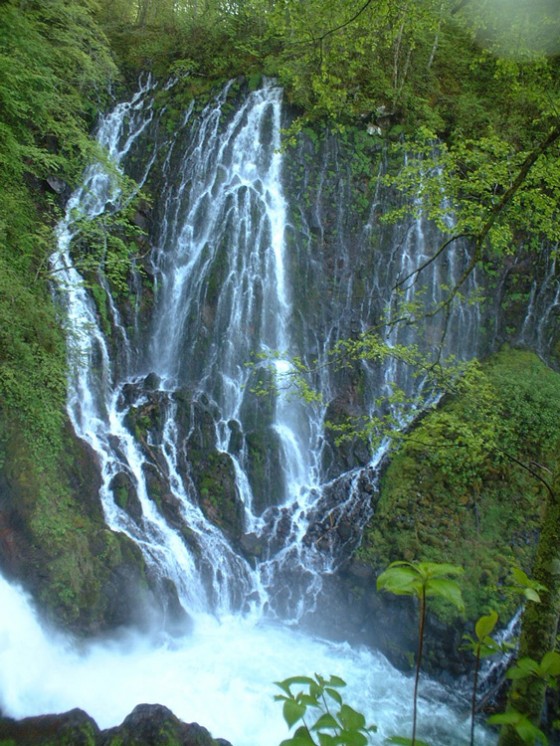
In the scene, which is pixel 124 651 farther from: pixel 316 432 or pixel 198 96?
pixel 198 96

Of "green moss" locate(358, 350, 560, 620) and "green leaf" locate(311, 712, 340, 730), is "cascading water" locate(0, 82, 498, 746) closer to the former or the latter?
"green moss" locate(358, 350, 560, 620)

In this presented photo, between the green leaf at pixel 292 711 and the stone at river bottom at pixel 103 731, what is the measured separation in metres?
4.10

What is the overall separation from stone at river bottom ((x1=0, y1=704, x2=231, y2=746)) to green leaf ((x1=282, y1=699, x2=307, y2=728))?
410 centimetres

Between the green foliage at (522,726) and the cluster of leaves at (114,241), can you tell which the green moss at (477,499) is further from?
the green foliage at (522,726)

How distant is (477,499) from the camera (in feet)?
29.6

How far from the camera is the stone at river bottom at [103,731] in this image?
14.9 feet

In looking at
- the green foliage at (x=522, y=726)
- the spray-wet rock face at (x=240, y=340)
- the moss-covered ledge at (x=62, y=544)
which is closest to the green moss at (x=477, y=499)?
the spray-wet rock face at (x=240, y=340)

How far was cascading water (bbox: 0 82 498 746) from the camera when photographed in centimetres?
702

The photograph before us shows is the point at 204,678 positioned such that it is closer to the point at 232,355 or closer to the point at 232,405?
the point at 232,405

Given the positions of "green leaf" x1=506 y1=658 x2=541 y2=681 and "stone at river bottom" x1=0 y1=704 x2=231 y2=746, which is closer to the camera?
"green leaf" x1=506 y1=658 x2=541 y2=681

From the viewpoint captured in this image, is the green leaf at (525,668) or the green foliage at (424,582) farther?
the green leaf at (525,668)

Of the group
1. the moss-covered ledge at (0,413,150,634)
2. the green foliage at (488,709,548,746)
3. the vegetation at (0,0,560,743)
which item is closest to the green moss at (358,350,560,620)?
the vegetation at (0,0,560,743)

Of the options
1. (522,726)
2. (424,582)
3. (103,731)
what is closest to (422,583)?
(424,582)

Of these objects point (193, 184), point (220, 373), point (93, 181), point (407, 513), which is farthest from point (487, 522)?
point (93, 181)
